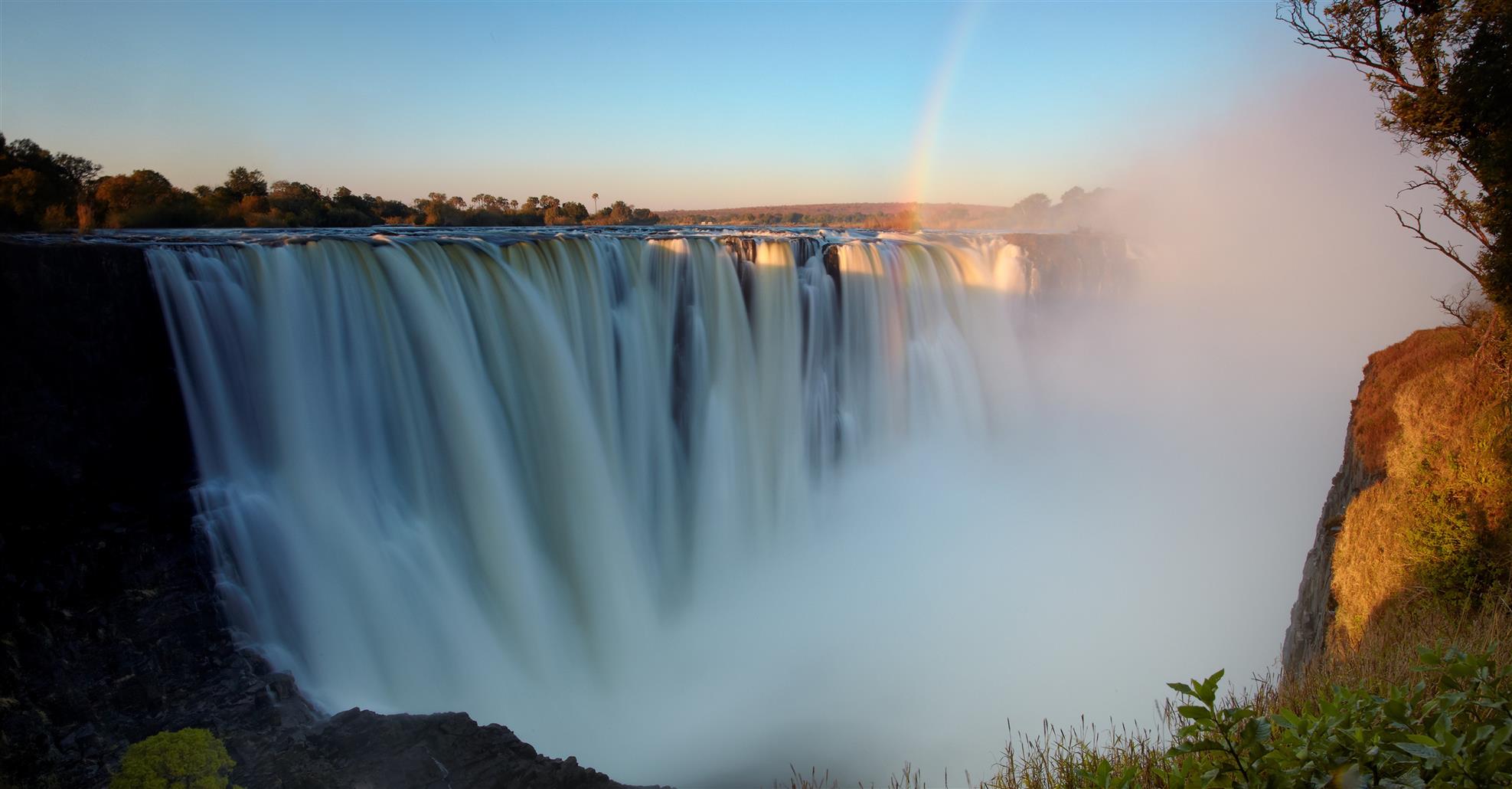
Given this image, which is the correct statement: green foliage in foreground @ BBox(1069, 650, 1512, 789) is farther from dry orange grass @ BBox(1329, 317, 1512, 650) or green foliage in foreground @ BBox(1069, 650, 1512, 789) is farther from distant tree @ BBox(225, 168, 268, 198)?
distant tree @ BBox(225, 168, 268, 198)

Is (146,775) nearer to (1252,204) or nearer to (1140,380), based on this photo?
(1140,380)

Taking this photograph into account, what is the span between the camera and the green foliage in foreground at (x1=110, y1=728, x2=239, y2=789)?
378 cm

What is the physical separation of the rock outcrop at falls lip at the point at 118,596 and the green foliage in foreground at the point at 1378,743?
487 centimetres

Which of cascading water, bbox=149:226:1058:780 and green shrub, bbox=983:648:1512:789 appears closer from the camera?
green shrub, bbox=983:648:1512:789

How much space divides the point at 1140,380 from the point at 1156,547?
8.42 metres

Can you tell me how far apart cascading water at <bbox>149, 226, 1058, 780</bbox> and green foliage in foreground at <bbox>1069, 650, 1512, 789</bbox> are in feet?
25.4

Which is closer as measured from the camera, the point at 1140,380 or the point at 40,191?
the point at 40,191

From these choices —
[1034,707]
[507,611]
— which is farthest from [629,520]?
[1034,707]

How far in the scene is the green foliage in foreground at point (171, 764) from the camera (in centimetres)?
378

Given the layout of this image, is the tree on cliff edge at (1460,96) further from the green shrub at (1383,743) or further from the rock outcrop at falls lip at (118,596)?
the rock outcrop at falls lip at (118,596)

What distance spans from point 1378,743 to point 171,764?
5.37 metres

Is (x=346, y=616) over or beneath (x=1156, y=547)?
over

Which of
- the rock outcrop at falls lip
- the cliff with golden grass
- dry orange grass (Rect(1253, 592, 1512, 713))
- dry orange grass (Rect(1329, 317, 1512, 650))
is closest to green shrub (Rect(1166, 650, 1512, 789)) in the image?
dry orange grass (Rect(1253, 592, 1512, 713))

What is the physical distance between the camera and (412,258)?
10.5m
